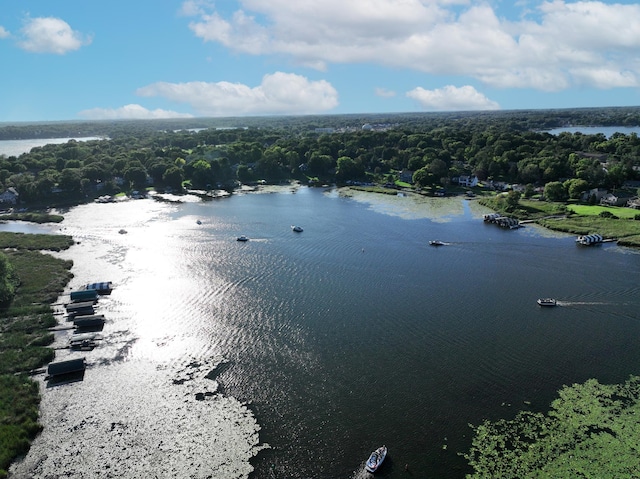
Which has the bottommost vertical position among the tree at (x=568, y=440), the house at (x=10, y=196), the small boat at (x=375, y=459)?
the tree at (x=568, y=440)

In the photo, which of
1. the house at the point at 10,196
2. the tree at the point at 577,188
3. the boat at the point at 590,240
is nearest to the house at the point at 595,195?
the tree at the point at 577,188

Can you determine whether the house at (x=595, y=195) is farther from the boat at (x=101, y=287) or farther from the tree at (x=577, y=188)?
the boat at (x=101, y=287)

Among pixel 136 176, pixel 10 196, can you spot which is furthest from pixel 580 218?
pixel 10 196

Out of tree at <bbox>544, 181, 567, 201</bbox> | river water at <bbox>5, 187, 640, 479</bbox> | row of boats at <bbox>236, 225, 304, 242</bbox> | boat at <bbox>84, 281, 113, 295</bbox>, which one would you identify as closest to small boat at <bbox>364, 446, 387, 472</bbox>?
river water at <bbox>5, 187, 640, 479</bbox>

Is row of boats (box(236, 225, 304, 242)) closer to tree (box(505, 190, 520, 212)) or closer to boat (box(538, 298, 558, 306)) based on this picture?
boat (box(538, 298, 558, 306))

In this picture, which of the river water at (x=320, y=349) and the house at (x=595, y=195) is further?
the house at (x=595, y=195)

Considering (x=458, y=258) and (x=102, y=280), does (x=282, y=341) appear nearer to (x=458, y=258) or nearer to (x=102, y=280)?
(x=102, y=280)
